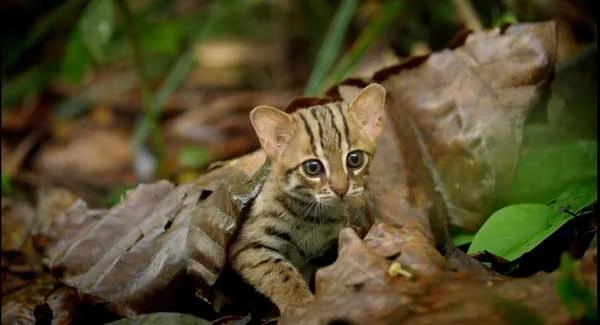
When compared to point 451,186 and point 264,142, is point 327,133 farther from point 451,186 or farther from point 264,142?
point 451,186

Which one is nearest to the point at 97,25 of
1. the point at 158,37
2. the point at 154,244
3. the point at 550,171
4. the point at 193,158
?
the point at 193,158

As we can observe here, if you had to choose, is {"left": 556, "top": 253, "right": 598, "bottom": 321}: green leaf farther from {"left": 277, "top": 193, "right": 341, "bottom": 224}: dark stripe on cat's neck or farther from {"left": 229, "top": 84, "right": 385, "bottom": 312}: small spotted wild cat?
{"left": 277, "top": 193, "right": 341, "bottom": 224}: dark stripe on cat's neck

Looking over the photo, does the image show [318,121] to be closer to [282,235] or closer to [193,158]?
[282,235]

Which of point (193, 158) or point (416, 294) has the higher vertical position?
point (416, 294)

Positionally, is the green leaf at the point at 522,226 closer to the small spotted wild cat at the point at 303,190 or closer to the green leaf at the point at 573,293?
the small spotted wild cat at the point at 303,190

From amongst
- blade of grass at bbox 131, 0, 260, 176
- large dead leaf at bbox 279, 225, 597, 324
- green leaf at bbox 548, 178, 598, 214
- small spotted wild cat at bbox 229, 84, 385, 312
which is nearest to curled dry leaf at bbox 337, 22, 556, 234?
green leaf at bbox 548, 178, 598, 214

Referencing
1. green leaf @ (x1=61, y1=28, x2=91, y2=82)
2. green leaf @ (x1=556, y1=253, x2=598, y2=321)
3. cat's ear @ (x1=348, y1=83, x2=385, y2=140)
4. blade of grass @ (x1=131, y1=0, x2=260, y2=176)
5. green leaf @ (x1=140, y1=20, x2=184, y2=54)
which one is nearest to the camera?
green leaf @ (x1=556, y1=253, x2=598, y2=321)

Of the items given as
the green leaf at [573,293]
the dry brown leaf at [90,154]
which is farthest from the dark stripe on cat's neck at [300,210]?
the dry brown leaf at [90,154]

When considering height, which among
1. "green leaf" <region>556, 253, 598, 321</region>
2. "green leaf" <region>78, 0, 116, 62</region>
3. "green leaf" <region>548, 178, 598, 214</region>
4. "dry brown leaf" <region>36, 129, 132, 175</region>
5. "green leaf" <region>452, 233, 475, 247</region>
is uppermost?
"green leaf" <region>78, 0, 116, 62</region>
